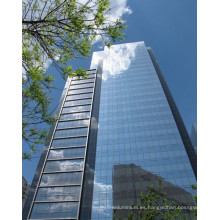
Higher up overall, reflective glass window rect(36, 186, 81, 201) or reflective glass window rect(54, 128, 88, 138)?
reflective glass window rect(54, 128, 88, 138)

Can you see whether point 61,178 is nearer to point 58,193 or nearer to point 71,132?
point 58,193

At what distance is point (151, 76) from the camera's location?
2211 inches

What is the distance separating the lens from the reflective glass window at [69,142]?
149 feet

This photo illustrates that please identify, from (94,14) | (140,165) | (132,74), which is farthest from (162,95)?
(94,14)

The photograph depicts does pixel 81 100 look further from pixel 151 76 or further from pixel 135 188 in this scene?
pixel 135 188

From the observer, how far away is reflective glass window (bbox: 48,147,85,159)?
4290 cm

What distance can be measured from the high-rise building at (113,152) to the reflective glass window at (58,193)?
0.58ft

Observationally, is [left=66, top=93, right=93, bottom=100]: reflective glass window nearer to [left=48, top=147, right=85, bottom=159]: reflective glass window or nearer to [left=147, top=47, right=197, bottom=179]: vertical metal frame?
[left=48, top=147, right=85, bottom=159]: reflective glass window

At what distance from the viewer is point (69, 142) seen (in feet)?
153

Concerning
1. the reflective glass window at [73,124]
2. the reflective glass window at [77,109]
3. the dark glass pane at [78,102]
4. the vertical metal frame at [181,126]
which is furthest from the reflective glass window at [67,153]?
the vertical metal frame at [181,126]

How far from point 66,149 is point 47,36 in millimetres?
41757

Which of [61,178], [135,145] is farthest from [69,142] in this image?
[135,145]

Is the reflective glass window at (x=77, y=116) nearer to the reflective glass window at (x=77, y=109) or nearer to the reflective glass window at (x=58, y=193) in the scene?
the reflective glass window at (x=77, y=109)

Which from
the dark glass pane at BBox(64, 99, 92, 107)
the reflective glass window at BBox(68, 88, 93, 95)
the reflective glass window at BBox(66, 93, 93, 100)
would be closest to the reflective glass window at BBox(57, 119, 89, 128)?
the dark glass pane at BBox(64, 99, 92, 107)
